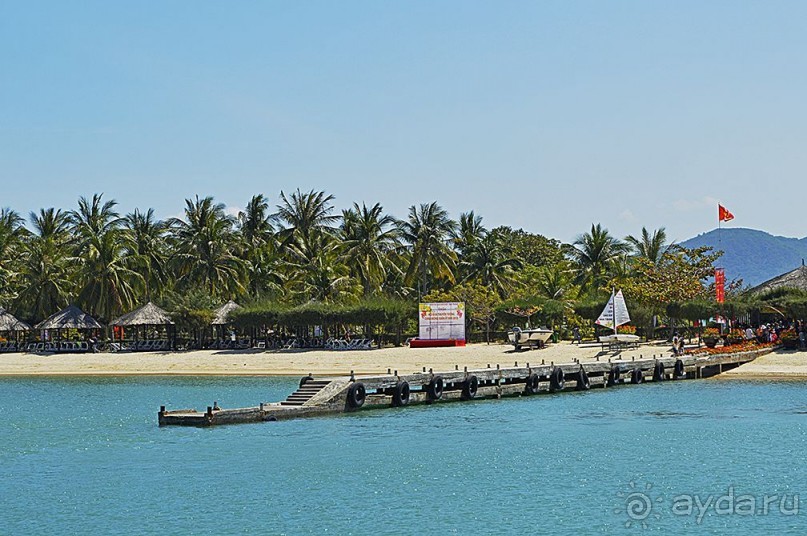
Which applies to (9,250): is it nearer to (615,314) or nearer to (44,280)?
(44,280)

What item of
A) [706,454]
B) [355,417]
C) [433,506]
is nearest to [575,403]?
[355,417]

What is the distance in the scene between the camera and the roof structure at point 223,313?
76.6 metres

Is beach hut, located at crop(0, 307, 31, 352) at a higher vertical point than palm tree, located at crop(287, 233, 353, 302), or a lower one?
lower

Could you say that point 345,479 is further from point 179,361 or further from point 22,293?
point 22,293

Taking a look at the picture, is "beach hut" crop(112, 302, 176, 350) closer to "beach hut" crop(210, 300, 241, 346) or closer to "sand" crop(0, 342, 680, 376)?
"sand" crop(0, 342, 680, 376)

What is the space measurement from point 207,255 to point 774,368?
45898mm

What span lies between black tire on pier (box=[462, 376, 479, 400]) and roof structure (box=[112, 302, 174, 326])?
126 feet

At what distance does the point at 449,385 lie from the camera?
4391 cm

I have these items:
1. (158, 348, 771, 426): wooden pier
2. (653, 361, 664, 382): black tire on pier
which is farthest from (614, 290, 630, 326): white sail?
(653, 361, 664, 382): black tire on pier

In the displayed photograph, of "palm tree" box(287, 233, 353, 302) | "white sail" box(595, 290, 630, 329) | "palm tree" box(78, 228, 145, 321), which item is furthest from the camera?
"palm tree" box(78, 228, 145, 321)

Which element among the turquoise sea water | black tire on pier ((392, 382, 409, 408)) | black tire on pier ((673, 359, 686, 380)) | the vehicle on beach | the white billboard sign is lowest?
the turquoise sea water

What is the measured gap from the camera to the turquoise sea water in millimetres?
22453

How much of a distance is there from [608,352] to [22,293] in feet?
163

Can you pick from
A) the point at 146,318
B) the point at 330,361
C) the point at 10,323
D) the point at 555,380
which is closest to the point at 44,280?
the point at 10,323
